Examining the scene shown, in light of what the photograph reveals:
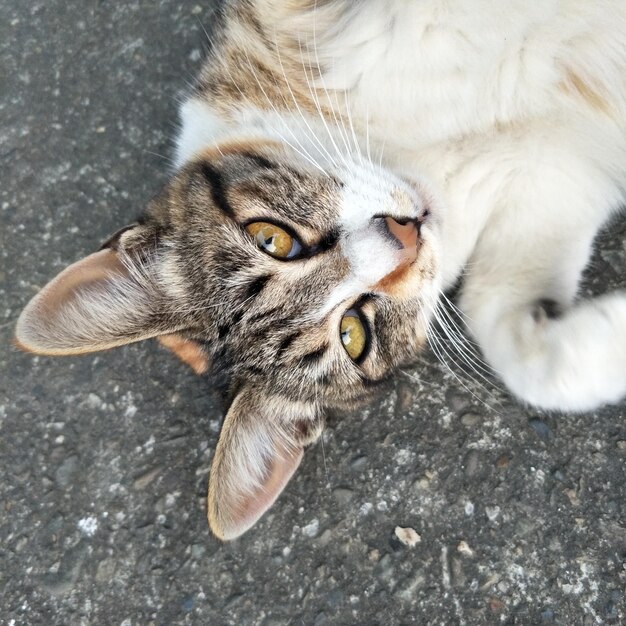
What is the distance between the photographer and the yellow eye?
1.56 m

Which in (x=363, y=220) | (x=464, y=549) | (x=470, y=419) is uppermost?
(x=363, y=220)

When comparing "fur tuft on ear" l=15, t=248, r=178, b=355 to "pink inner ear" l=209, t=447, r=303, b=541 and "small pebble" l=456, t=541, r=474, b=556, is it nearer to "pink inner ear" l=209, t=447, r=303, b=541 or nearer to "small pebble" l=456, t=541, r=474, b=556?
"pink inner ear" l=209, t=447, r=303, b=541

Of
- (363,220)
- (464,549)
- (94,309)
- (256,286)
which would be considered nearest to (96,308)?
(94,309)

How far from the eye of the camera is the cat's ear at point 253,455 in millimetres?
1456

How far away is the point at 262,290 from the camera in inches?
59.6

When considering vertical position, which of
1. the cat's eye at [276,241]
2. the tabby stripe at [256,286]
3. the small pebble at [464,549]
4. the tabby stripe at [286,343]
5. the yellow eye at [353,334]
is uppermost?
the cat's eye at [276,241]

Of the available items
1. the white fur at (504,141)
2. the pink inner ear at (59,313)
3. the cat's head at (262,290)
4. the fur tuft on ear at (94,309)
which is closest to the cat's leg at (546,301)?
the white fur at (504,141)

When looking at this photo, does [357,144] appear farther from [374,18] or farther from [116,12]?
[116,12]

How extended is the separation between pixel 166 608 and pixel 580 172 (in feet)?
5.69

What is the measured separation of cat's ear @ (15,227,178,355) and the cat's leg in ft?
2.87

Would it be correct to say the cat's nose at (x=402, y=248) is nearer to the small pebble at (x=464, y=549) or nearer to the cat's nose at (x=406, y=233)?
the cat's nose at (x=406, y=233)

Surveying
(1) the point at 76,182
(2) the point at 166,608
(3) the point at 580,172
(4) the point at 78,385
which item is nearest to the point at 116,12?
(1) the point at 76,182

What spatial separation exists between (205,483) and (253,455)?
0.35 meters

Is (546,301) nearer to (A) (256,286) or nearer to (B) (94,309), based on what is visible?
(A) (256,286)
